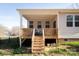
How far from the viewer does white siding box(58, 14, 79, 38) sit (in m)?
16.6

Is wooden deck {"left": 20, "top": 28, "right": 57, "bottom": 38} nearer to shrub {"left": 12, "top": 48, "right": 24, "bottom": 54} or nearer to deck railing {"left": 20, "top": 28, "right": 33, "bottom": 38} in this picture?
deck railing {"left": 20, "top": 28, "right": 33, "bottom": 38}

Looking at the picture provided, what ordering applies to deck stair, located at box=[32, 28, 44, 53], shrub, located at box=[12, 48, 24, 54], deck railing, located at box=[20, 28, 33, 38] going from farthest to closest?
deck railing, located at box=[20, 28, 33, 38]
shrub, located at box=[12, 48, 24, 54]
deck stair, located at box=[32, 28, 44, 53]


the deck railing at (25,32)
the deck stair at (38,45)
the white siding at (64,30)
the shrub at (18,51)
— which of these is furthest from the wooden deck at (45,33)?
the shrub at (18,51)

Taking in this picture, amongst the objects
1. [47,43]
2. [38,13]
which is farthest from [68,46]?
[38,13]

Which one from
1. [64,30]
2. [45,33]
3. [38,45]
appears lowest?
[38,45]

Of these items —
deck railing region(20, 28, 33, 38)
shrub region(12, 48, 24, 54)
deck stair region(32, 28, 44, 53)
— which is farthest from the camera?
deck railing region(20, 28, 33, 38)

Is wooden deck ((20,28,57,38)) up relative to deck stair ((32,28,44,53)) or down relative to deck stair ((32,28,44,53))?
up

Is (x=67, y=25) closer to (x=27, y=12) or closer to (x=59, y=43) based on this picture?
(x=59, y=43)

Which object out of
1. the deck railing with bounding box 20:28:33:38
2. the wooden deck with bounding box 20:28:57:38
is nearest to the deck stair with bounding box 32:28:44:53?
the wooden deck with bounding box 20:28:57:38

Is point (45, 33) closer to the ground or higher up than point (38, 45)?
higher up

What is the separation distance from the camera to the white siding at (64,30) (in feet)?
54.4

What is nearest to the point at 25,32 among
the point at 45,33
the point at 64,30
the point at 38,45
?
the point at 45,33

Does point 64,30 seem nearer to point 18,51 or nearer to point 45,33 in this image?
point 45,33

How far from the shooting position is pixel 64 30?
16750 millimetres
